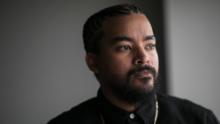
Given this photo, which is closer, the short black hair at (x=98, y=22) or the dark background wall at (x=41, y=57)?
the short black hair at (x=98, y=22)

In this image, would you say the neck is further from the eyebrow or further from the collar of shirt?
the eyebrow

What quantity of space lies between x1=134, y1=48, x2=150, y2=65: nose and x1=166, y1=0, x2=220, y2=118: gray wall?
593mm

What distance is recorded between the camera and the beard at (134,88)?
3.05 ft

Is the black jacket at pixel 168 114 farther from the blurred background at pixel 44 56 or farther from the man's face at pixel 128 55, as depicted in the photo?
the blurred background at pixel 44 56

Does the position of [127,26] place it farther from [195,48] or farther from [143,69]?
[195,48]

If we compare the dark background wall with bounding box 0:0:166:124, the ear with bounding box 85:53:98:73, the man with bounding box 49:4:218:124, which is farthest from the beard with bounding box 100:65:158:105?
the dark background wall with bounding box 0:0:166:124

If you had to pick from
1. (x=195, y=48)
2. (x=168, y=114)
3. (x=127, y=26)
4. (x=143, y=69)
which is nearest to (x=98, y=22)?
(x=127, y=26)

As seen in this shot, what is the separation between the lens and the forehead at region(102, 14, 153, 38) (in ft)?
3.16

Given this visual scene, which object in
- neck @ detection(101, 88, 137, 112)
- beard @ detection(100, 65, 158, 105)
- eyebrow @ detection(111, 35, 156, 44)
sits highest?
eyebrow @ detection(111, 35, 156, 44)

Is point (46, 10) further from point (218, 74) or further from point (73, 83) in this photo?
point (218, 74)

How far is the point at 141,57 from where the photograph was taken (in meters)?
0.93

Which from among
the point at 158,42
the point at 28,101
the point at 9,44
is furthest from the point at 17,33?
the point at 158,42

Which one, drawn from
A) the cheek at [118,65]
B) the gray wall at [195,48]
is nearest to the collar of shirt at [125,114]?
the cheek at [118,65]

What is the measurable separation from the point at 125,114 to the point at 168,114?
0.14 meters
